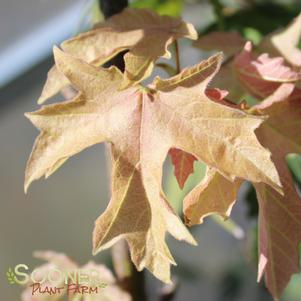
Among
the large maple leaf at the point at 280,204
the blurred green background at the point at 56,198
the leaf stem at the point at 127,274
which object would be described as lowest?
the blurred green background at the point at 56,198

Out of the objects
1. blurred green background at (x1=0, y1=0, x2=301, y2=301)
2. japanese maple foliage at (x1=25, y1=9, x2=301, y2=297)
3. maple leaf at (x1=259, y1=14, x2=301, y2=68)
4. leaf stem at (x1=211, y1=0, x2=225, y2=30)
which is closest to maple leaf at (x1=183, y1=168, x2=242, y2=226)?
japanese maple foliage at (x1=25, y1=9, x2=301, y2=297)

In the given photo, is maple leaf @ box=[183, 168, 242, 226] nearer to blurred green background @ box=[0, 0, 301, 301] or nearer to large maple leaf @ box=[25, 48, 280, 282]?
Result: large maple leaf @ box=[25, 48, 280, 282]

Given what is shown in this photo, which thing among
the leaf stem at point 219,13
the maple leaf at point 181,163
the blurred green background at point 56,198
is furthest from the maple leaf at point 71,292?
the blurred green background at point 56,198

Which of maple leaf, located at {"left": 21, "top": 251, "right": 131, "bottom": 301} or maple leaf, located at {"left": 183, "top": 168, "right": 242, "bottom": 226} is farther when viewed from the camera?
maple leaf, located at {"left": 21, "top": 251, "right": 131, "bottom": 301}

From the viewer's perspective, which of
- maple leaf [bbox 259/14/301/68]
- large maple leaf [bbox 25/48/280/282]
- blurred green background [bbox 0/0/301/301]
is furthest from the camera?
blurred green background [bbox 0/0/301/301]

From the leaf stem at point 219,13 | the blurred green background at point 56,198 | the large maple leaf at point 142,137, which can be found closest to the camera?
the large maple leaf at point 142,137

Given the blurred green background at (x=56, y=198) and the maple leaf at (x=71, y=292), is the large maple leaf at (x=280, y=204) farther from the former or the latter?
the blurred green background at (x=56, y=198)

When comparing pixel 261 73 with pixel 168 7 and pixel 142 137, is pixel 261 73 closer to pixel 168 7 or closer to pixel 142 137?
pixel 142 137
